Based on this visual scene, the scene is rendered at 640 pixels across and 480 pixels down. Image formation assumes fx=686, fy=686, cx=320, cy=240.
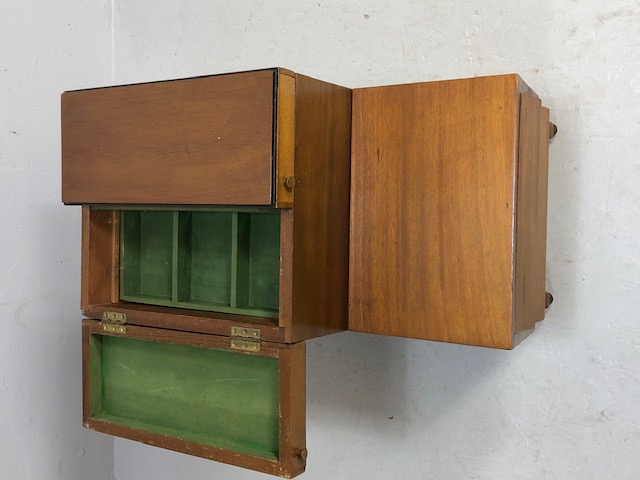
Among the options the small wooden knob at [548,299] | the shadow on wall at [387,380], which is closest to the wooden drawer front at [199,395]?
the shadow on wall at [387,380]

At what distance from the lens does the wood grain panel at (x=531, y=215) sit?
1.01m

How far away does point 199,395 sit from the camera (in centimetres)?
116

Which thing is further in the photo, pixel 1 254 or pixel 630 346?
pixel 1 254

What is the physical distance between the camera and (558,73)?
118 cm

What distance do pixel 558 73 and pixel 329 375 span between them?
2.40ft

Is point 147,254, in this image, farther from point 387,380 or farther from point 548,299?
point 548,299

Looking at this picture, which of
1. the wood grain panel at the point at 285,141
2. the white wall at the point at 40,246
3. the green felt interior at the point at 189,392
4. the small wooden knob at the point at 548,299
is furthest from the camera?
the white wall at the point at 40,246

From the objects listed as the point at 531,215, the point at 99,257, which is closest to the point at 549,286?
the point at 531,215

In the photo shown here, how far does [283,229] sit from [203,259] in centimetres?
28

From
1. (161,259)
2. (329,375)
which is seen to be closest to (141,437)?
(161,259)

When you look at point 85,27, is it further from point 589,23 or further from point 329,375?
point 589,23

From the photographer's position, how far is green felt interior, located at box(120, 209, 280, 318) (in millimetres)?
1150

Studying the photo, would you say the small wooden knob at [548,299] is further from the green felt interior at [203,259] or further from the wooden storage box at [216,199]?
the green felt interior at [203,259]

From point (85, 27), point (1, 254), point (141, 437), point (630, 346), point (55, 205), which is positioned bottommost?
point (141, 437)
